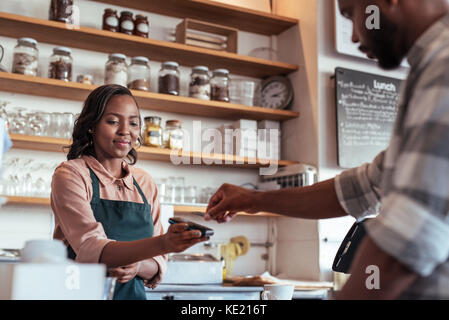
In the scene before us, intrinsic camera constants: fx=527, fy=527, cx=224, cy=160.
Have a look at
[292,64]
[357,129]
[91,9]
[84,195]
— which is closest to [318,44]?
[292,64]

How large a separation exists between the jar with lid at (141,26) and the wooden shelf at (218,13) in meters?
0.15

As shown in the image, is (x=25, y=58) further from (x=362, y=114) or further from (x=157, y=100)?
(x=362, y=114)

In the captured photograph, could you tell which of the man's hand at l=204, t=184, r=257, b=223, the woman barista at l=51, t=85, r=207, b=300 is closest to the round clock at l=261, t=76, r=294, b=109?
the woman barista at l=51, t=85, r=207, b=300

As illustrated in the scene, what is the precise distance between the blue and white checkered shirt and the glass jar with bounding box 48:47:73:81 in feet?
8.30

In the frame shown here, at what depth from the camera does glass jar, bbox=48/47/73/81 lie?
2.97 meters

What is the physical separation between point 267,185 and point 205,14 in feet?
4.03

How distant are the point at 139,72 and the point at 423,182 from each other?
2.70 metres

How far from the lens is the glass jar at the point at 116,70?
3.09 metres

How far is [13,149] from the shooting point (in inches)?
120

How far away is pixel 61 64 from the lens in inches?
118

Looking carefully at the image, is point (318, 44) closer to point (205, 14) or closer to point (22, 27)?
point (205, 14)

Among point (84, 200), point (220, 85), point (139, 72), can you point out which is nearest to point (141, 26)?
point (139, 72)

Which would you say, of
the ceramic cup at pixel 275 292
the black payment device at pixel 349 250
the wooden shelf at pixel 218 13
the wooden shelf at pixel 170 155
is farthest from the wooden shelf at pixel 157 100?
the black payment device at pixel 349 250

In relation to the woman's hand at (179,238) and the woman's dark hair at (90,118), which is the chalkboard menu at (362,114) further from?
the woman's hand at (179,238)
